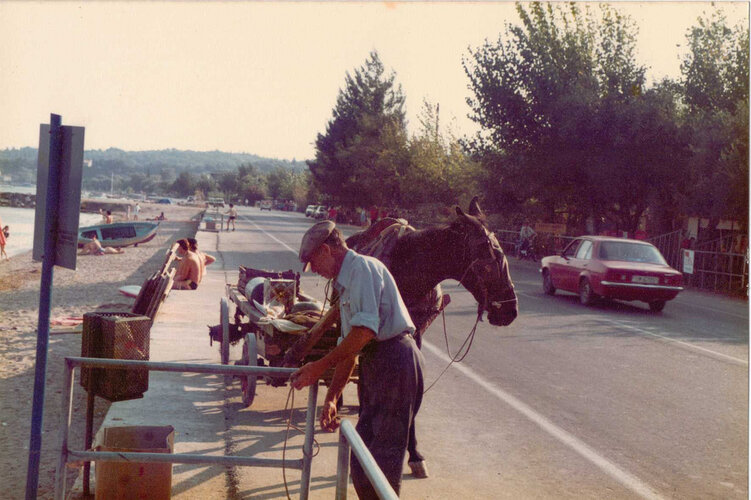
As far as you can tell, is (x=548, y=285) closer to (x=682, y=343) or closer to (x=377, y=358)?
(x=682, y=343)

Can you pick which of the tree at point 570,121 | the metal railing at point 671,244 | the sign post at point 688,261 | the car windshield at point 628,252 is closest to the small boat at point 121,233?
the tree at point 570,121

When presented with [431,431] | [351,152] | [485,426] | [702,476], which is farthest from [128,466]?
[351,152]

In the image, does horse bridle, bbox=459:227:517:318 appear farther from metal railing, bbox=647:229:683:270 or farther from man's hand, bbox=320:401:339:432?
metal railing, bbox=647:229:683:270

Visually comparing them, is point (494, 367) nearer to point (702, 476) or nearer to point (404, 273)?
point (702, 476)

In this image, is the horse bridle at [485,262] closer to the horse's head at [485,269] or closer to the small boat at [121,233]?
the horse's head at [485,269]

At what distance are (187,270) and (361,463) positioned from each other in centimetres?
1289

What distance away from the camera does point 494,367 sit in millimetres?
10297

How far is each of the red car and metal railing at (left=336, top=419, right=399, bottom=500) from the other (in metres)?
14.1

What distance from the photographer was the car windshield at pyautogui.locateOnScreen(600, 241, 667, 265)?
17.8 m

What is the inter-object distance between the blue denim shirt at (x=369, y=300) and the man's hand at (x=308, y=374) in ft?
0.68

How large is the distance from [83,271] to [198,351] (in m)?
18.3

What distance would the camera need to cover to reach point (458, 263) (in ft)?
18.4

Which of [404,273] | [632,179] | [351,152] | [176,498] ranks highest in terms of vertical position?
[351,152]

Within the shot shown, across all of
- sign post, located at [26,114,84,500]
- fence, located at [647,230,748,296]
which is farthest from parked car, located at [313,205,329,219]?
sign post, located at [26,114,84,500]
